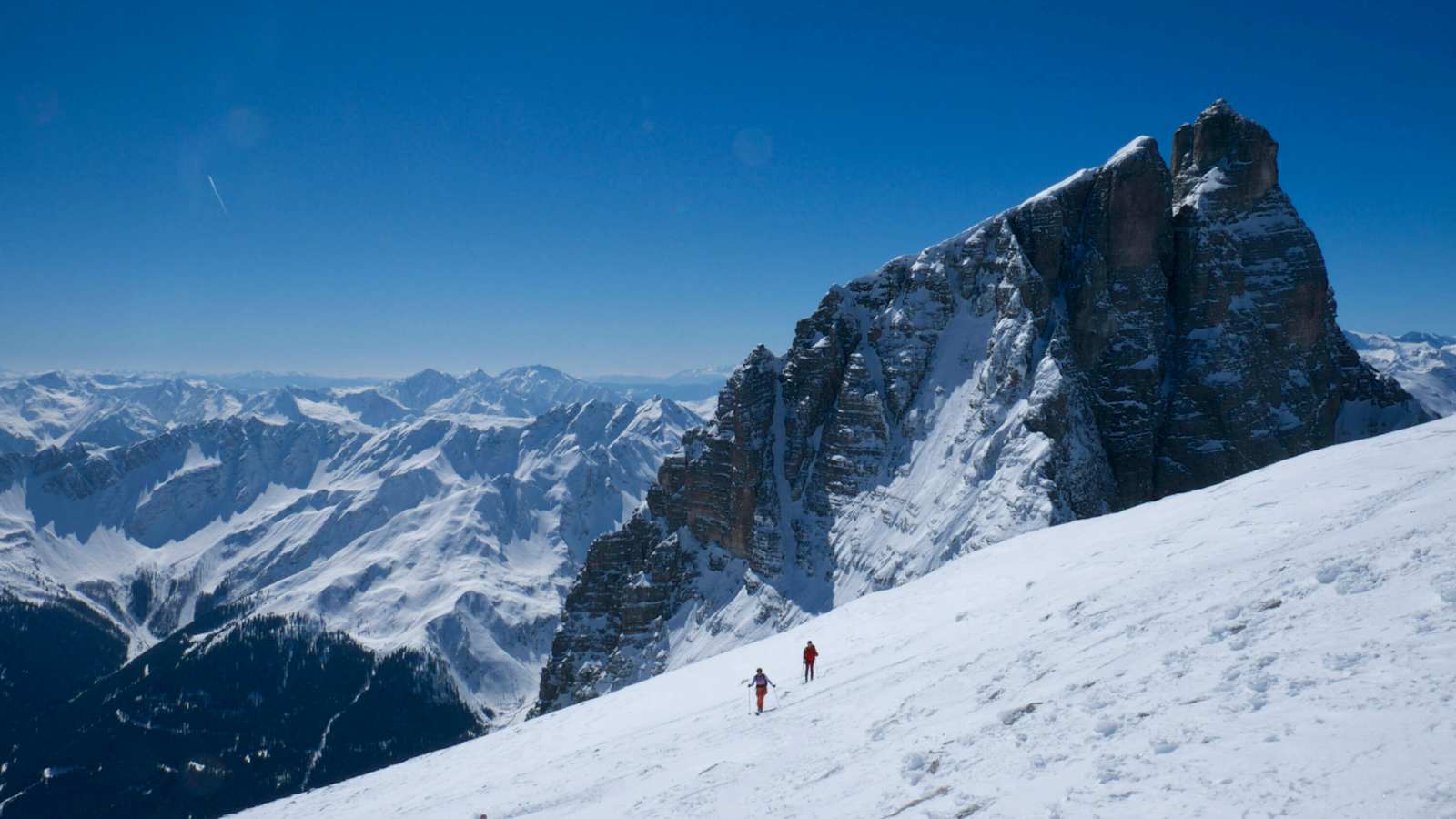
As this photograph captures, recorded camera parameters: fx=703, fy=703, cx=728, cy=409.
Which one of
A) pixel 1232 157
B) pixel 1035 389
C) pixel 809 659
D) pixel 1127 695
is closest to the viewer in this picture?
pixel 1127 695

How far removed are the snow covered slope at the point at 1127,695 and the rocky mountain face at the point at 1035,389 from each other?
120 feet

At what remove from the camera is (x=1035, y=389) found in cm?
6812

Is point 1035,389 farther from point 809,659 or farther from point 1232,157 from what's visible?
point 809,659

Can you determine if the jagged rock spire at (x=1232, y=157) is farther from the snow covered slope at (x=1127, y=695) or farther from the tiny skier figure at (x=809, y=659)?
the tiny skier figure at (x=809, y=659)

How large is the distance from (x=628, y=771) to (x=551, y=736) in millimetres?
12300

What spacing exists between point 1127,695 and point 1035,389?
5924cm

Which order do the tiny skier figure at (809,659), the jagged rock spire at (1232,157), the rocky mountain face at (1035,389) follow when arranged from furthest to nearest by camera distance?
the jagged rock spire at (1232,157), the rocky mountain face at (1035,389), the tiny skier figure at (809,659)

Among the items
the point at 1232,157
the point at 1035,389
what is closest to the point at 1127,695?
the point at 1035,389

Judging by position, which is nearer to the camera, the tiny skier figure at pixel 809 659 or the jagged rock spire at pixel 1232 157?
the tiny skier figure at pixel 809 659

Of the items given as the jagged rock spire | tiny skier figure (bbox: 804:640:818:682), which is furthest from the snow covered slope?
the jagged rock spire

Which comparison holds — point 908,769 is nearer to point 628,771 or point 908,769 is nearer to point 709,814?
point 709,814

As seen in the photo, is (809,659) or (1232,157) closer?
(809,659)

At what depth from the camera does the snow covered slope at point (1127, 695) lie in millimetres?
10250

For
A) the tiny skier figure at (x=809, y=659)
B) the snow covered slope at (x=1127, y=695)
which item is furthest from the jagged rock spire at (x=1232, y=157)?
the tiny skier figure at (x=809, y=659)
